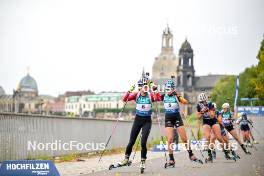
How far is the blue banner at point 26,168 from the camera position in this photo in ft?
36.5

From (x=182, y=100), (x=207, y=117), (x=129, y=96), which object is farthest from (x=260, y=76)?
(x=129, y=96)

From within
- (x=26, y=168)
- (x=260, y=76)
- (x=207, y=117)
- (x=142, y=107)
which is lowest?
(x=26, y=168)

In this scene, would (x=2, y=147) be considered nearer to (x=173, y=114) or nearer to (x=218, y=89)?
(x=173, y=114)

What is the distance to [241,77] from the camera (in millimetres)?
108875

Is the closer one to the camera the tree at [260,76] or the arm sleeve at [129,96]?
the arm sleeve at [129,96]

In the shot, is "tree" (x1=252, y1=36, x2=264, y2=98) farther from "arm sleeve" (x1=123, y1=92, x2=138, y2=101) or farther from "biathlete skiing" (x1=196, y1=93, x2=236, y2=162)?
"arm sleeve" (x1=123, y1=92, x2=138, y2=101)

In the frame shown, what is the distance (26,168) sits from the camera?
11156 mm

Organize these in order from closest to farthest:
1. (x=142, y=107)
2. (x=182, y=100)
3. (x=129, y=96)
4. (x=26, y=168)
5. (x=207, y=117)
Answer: (x=26, y=168)
(x=142, y=107)
(x=129, y=96)
(x=182, y=100)
(x=207, y=117)

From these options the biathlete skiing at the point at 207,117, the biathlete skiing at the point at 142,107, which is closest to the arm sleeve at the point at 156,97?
the biathlete skiing at the point at 142,107

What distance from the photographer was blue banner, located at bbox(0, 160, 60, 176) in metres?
11.1

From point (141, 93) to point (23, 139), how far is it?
5.32 metres

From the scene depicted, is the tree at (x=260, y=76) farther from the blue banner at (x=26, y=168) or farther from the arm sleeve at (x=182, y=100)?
the blue banner at (x=26, y=168)

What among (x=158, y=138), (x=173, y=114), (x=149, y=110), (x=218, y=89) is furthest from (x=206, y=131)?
(x=218, y=89)

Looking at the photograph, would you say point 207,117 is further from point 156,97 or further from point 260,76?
point 260,76
